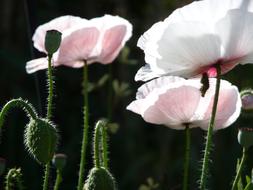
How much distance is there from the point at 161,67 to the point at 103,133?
0.39 feet

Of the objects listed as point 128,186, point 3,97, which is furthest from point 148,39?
point 3,97

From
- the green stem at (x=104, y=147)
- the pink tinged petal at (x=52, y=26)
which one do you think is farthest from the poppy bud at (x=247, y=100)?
the pink tinged petal at (x=52, y=26)

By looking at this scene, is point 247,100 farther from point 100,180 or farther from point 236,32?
point 100,180

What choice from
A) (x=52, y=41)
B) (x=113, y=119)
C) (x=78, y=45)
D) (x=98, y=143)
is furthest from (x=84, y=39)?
(x=113, y=119)

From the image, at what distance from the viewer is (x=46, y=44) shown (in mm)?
993

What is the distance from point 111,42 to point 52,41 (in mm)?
254

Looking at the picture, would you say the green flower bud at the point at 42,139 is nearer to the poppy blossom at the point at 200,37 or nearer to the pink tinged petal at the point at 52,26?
the poppy blossom at the point at 200,37

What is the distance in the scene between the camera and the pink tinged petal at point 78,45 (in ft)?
3.91

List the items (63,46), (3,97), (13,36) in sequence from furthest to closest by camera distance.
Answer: (13,36) < (3,97) < (63,46)

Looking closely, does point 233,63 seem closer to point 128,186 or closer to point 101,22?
point 101,22

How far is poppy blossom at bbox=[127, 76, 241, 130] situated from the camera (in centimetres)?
100

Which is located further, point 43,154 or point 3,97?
point 3,97

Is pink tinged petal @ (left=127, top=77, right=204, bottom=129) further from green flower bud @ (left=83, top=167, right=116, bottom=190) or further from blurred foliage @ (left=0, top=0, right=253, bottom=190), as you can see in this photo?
blurred foliage @ (left=0, top=0, right=253, bottom=190)

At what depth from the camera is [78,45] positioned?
121cm
